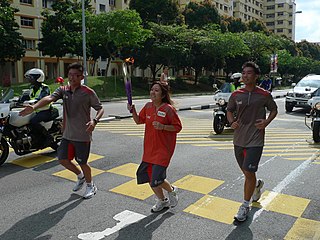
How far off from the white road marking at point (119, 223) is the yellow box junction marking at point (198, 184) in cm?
126

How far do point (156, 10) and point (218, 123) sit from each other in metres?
31.3

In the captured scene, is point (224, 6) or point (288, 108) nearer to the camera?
point (288, 108)

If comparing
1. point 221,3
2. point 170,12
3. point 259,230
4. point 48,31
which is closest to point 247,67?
point 259,230

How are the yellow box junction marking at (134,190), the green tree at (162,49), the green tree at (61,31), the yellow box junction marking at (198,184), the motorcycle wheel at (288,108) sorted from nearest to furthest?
1. the yellow box junction marking at (134,190)
2. the yellow box junction marking at (198,184)
3. the motorcycle wheel at (288,108)
4. the green tree at (61,31)
5. the green tree at (162,49)

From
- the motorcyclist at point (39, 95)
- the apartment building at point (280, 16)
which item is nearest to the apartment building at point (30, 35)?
the motorcyclist at point (39, 95)

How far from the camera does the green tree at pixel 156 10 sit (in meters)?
38.5

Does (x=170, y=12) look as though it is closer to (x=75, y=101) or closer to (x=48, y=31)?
(x=48, y=31)

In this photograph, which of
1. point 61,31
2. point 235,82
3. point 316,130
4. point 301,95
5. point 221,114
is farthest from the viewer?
point 61,31

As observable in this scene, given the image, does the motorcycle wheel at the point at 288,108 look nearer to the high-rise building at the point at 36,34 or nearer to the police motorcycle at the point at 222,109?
the police motorcycle at the point at 222,109

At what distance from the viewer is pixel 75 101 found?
476cm

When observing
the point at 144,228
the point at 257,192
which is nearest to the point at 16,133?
the point at 144,228

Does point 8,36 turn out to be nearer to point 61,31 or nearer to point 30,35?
point 61,31

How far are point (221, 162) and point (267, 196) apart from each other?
6.40ft

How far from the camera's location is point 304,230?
4074 millimetres
